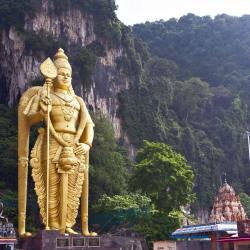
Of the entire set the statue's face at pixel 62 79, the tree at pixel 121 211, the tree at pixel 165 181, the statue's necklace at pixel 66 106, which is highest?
the statue's face at pixel 62 79

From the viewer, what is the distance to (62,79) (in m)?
11.3

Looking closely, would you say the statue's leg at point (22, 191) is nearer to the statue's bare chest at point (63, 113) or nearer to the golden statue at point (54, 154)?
the golden statue at point (54, 154)

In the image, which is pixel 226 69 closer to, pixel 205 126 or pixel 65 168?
pixel 205 126

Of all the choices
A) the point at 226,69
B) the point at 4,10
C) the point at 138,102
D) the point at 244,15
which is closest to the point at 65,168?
the point at 4,10

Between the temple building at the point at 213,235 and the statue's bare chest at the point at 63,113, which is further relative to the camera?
the temple building at the point at 213,235

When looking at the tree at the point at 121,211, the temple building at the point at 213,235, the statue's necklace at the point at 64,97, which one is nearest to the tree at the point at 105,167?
the tree at the point at 121,211

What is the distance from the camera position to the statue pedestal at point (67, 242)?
9.41 meters

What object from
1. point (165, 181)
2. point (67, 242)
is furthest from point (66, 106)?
point (165, 181)

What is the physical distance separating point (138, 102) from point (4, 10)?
11.6m

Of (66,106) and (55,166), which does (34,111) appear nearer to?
(66,106)

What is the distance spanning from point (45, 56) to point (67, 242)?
21.6 meters

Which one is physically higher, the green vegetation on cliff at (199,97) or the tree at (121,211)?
the green vegetation on cliff at (199,97)

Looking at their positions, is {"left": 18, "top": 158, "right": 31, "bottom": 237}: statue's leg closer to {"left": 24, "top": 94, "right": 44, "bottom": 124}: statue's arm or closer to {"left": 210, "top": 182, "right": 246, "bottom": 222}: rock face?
{"left": 24, "top": 94, "right": 44, "bottom": 124}: statue's arm

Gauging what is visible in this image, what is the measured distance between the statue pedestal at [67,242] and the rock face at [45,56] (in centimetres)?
1999
